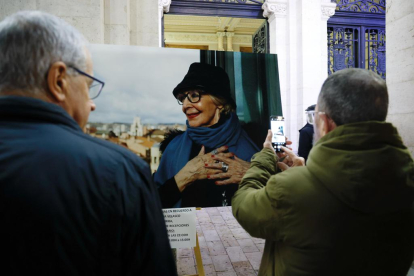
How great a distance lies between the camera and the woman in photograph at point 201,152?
7.48 ft

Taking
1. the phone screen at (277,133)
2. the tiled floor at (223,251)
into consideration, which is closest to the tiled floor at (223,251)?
the tiled floor at (223,251)

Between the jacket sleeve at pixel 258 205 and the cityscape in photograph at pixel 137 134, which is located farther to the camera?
the cityscape in photograph at pixel 137 134

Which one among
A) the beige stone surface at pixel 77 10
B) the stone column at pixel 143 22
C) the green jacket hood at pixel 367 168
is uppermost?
the stone column at pixel 143 22

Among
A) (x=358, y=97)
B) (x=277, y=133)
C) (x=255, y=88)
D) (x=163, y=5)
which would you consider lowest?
(x=277, y=133)

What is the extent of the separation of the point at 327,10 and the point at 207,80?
16.4 feet

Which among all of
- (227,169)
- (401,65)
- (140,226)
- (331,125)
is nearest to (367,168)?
(331,125)

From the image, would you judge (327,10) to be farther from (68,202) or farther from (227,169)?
(68,202)

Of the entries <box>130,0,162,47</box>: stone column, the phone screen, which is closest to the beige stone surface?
<box>130,0,162,47</box>: stone column

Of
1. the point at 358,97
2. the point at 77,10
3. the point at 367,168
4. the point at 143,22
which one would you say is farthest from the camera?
the point at 143,22

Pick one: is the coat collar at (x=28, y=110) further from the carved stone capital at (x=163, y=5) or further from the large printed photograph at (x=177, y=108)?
the carved stone capital at (x=163, y=5)

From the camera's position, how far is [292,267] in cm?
113

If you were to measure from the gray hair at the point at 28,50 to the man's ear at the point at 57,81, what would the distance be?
0.01 metres

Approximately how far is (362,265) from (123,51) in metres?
1.96

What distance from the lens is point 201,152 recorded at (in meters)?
2.31
